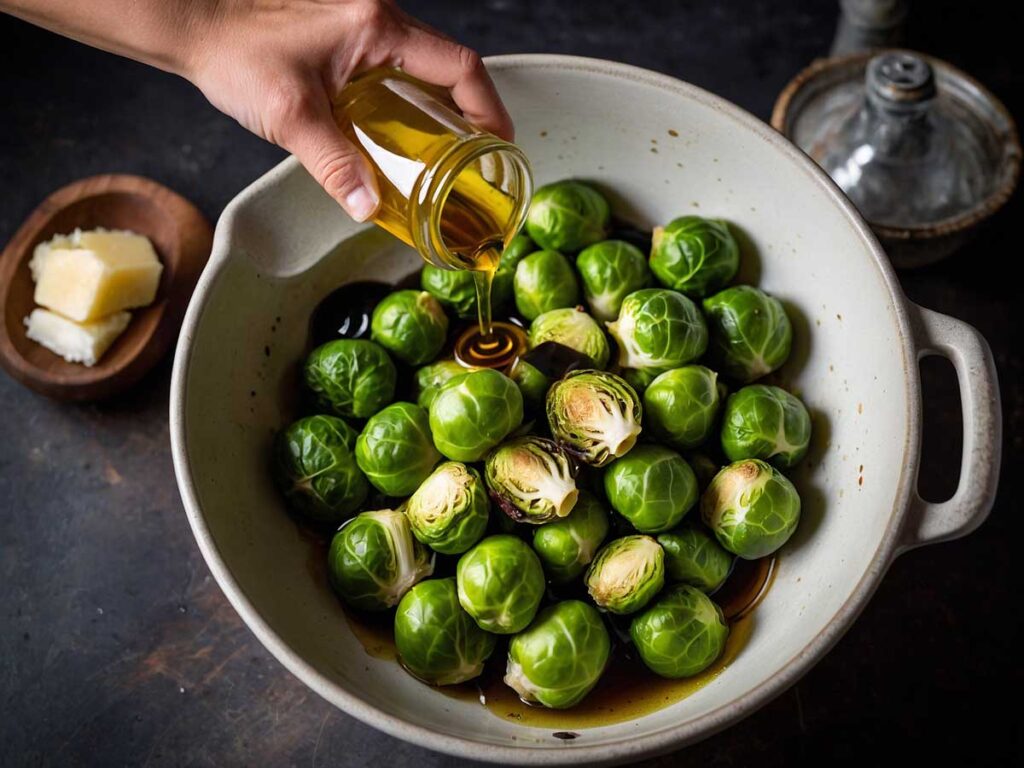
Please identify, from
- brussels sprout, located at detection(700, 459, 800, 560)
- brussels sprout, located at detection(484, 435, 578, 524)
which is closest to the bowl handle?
brussels sprout, located at detection(700, 459, 800, 560)

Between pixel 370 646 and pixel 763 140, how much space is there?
1418mm

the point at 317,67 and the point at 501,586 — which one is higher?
the point at 317,67

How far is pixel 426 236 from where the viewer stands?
1.85 m

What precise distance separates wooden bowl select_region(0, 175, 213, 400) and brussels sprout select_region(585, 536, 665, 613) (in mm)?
1391

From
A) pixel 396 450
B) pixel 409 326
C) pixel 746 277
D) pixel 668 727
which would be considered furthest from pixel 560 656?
pixel 746 277

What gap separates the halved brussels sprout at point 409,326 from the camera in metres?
2.27

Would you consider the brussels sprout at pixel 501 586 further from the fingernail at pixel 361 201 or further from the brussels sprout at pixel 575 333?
the fingernail at pixel 361 201

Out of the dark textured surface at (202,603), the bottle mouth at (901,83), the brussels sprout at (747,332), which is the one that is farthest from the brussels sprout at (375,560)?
the bottle mouth at (901,83)

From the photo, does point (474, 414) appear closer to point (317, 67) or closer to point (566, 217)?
point (566, 217)

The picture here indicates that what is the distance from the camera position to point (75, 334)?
2.51 metres

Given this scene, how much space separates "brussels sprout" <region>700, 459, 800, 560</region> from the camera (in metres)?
1.94

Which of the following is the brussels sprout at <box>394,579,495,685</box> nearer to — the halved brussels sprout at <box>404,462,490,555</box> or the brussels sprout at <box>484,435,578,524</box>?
the halved brussels sprout at <box>404,462,490,555</box>

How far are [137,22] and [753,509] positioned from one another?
1680 mm

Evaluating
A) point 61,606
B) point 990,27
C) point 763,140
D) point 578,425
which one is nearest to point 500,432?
point 578,425
